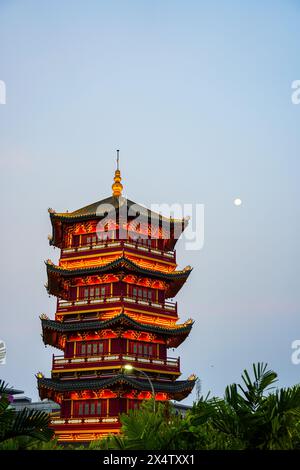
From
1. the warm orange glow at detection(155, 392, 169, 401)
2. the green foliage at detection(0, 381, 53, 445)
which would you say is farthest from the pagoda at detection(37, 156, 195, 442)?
the green foliage at detection(0, 381, 53, 445)

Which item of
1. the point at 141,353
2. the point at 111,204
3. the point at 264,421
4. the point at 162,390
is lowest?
the point at 264,421

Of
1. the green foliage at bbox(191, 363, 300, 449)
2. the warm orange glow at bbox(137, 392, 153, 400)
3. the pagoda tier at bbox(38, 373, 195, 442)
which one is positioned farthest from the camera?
the warm orange glow at bbox(137, 392, 153, 400)

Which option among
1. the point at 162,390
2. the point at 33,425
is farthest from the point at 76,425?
the point at 33,425

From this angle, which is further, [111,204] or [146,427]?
[111,204]

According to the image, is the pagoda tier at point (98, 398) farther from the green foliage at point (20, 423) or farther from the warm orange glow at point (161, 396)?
the green foliage at point (20, 423)

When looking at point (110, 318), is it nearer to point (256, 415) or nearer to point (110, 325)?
point (110, 325)

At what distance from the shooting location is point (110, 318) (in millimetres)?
45188

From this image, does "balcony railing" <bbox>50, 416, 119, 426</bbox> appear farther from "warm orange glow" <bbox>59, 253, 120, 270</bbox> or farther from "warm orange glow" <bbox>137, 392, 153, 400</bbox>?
"warm orange glow" <bbox>59, 253, 120, 270</bbox>

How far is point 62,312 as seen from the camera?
47.7 meters

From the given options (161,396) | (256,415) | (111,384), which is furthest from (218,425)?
(161,396)

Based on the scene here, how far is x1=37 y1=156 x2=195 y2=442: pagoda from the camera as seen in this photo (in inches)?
1740
